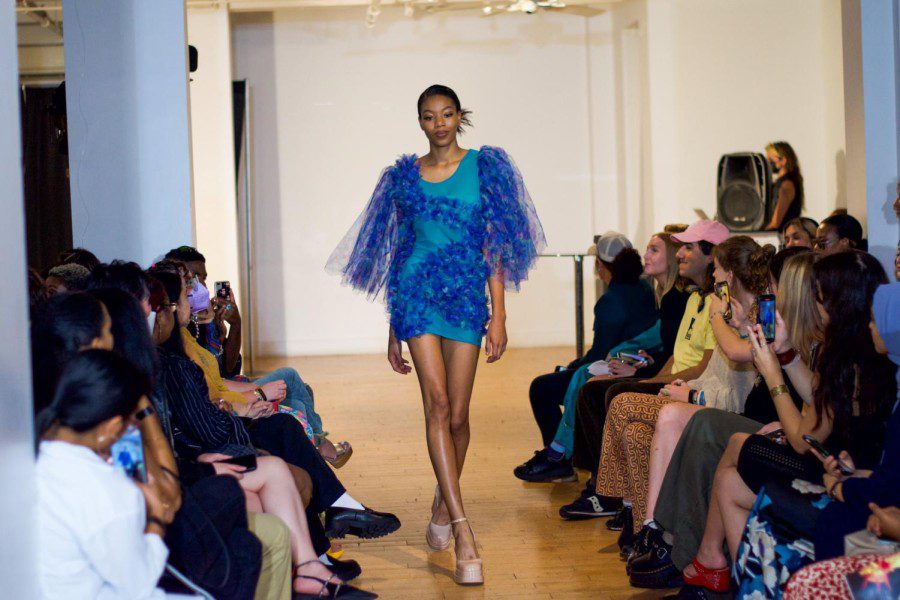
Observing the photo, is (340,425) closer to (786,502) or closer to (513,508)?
(513,508)

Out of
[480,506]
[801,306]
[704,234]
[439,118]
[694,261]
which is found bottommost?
[480,506]

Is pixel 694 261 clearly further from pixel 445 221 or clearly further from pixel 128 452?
pixel 128 452

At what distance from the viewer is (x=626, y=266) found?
466 cm

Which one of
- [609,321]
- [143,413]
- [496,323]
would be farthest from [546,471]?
[143,413]

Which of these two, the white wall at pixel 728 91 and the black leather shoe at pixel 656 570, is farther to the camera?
the white wall at pixel 728 91

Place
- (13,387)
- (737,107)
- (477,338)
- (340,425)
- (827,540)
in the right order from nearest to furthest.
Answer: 1. (13,387)
2. (827,540)
3. (477,338)
4. (340,425)
5. (737,107)

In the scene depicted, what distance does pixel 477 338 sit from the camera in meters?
3.58

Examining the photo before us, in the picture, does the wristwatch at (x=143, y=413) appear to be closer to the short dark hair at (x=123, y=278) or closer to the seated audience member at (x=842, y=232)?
the short dark hair at (x=123, y=278)

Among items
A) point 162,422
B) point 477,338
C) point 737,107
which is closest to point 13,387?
point 162,422

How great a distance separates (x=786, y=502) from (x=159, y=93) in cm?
294

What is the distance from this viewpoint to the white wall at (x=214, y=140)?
934cm

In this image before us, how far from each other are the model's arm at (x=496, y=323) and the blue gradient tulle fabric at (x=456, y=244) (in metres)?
0.03

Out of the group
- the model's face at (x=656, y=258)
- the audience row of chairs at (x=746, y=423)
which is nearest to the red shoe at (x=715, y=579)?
the audience row of chairs at (x=746, y=423)

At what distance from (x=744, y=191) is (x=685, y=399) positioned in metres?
5.50
